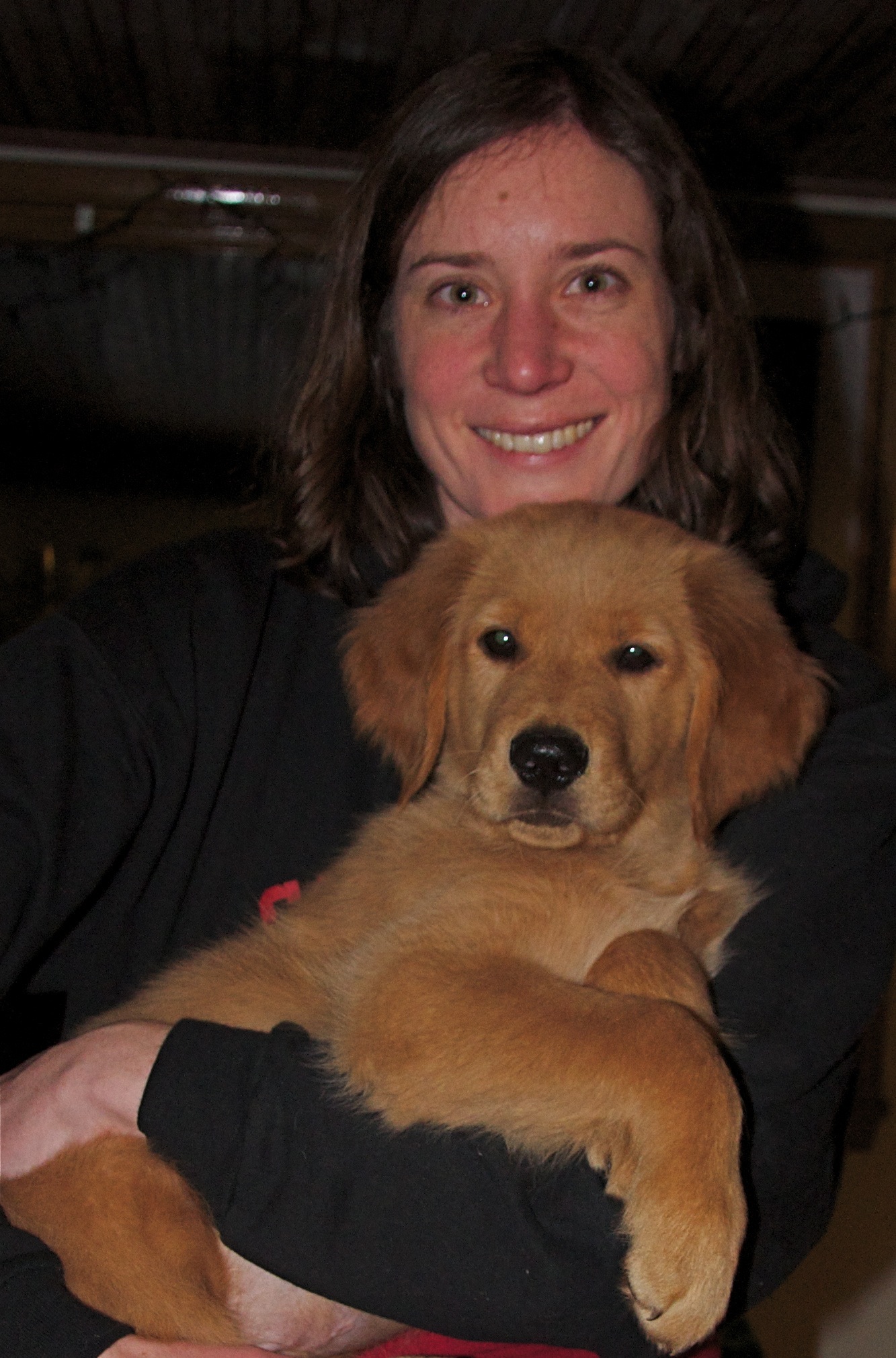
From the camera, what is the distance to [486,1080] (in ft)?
5.33

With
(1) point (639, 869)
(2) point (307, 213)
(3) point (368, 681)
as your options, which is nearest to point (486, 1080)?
(1) point (639, 869)

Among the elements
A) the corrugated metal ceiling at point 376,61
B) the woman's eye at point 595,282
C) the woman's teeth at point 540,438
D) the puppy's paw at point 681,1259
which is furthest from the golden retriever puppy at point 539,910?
the corrugated metal ceiling at point 376,61

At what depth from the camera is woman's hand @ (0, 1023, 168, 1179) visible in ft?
5.75

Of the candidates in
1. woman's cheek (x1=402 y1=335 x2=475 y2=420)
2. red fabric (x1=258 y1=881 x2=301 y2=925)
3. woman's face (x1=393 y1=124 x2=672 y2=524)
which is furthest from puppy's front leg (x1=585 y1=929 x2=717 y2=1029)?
woman's cheek (x1=402 y1=335 x2=475 y2=420)

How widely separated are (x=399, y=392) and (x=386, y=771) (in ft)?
2.92

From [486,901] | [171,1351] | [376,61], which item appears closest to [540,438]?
[486,901]

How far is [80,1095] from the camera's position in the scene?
5.84 feet

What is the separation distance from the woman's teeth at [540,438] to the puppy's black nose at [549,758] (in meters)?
0.68

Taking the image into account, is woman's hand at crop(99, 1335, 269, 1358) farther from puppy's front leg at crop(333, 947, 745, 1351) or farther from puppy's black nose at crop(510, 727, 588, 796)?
puppy's black nose at crop(510, 727, 588, 796)

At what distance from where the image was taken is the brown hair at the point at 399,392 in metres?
2.36

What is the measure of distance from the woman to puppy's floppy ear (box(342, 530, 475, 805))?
0.12 metres

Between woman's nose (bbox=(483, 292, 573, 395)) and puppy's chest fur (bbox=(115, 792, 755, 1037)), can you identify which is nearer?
puppy's chest fur (bbox=(115, 792, 755, 1037))

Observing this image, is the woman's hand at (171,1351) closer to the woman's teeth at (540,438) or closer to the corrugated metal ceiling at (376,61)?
the woman's teeth at (540,438)

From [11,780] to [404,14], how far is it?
2.88 m
